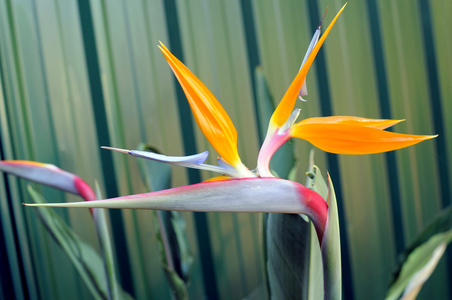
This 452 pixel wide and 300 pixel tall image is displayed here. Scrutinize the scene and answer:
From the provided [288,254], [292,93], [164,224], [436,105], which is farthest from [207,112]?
[436,105]

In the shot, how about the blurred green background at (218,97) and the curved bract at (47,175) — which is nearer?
the curved bract at (47,175)

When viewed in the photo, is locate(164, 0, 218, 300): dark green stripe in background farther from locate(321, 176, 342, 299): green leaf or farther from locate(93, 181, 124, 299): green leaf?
locate(321, 176, 342, 299): green leaf

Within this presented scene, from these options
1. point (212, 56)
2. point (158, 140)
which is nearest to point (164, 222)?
point (158, 140)

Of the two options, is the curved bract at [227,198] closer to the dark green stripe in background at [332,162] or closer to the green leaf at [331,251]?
the green leaf at [331,251]

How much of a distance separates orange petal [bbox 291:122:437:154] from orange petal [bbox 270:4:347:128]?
22 millimetres

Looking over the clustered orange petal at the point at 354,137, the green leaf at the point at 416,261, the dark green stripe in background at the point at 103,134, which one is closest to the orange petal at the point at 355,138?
the clustered orange petal at the point at 354,137

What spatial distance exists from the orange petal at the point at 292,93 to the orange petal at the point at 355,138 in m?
0.02

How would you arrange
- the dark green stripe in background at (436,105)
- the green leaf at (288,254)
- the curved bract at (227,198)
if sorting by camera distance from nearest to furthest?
1. the curved bract at (227,198)
2. the green leaf at (288,254)
3. the dark green stripe in background at (436,105)

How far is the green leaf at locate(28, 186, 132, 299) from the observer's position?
59 centimetres

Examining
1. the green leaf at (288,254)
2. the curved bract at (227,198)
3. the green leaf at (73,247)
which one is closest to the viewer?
the curved bract at (227,198)

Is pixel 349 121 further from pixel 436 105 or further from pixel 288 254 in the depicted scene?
pixel 436 105

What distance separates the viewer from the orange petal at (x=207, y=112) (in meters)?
0.36

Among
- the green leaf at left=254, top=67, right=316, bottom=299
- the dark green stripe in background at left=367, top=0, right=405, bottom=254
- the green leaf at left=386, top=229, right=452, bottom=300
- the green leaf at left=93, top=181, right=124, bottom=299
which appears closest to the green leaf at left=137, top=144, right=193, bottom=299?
the green leaf at left=93, top=181, right=124, bottom=299

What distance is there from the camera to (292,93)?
0.36 m
